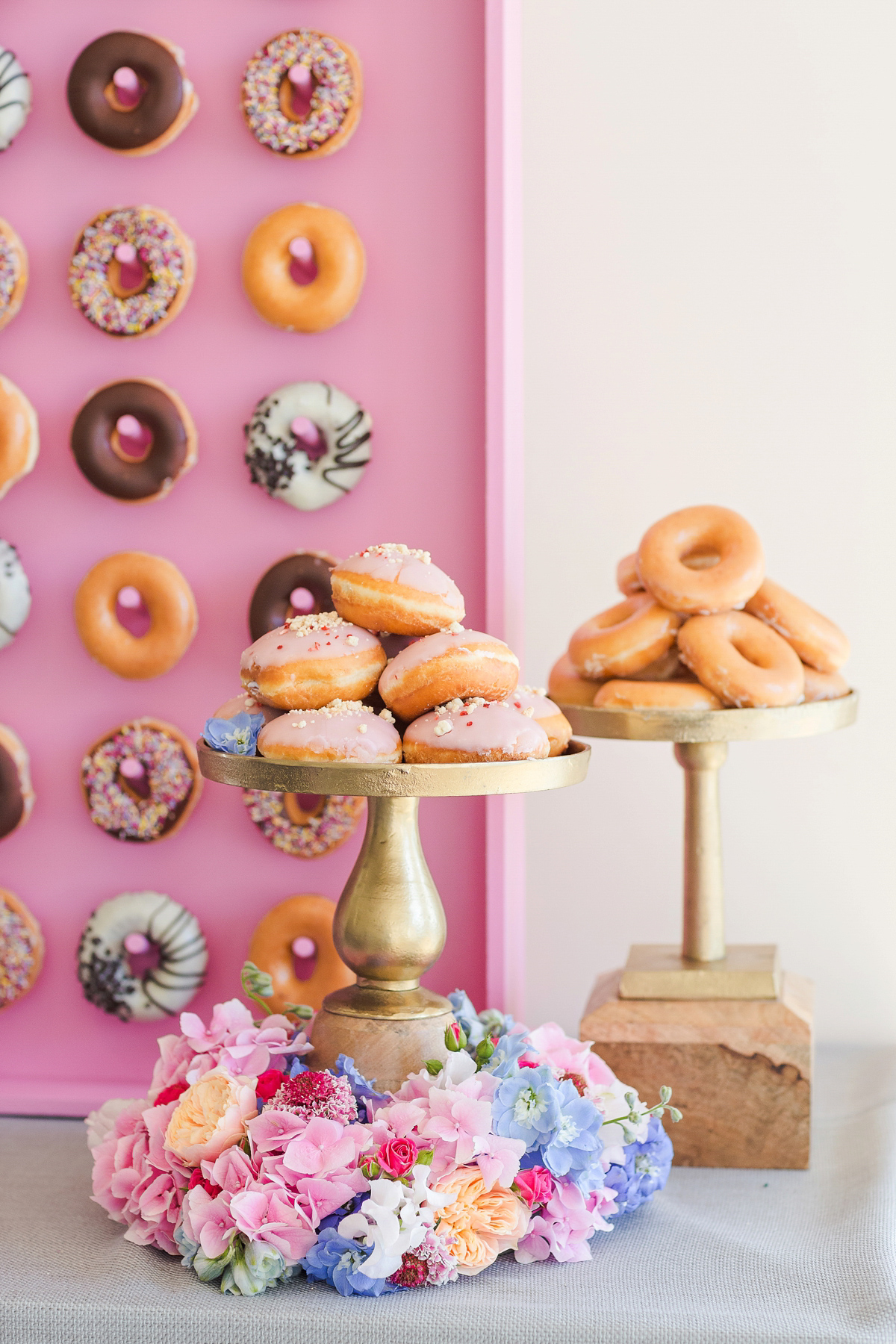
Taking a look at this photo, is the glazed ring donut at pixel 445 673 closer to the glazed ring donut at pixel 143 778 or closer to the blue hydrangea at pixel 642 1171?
Answer: the blue hydrangea at pixel 642 1171

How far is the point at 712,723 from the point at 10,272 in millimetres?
921

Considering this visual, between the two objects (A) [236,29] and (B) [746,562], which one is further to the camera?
(A) [236,29]

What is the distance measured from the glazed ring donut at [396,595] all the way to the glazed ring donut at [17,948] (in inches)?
26.3

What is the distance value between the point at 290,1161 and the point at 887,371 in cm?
106

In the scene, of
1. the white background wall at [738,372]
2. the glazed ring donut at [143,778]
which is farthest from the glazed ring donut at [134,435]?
the white background wall at [738,372]

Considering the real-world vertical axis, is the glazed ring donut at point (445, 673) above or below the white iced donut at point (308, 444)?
below

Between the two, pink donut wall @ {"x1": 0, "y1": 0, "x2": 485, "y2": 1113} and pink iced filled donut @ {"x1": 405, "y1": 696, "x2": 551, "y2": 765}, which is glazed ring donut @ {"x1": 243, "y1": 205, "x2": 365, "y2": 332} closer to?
pink donut wall @ {"x1": 0, "y1": 0, "x2": 485, "y2": 1113}

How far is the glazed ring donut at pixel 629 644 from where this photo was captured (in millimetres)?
1171

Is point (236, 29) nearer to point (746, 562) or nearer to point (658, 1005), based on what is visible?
point (746, 562)

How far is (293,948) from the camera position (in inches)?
55.3

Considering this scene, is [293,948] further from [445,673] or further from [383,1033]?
[445,673]

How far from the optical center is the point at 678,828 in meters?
1.48

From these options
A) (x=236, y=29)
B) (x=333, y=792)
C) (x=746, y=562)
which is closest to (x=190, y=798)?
(x=333, y=792)

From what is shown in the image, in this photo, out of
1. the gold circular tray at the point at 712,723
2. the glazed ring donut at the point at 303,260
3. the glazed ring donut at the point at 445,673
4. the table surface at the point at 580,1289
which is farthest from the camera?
the glazed ring donut at the point at 303,260
